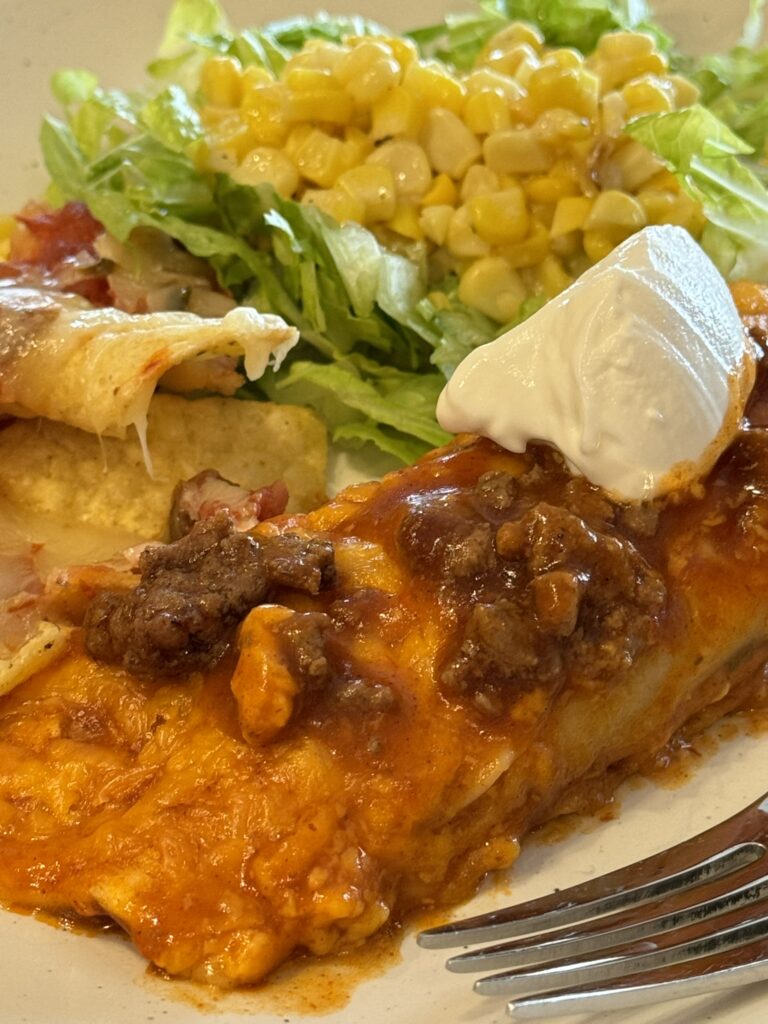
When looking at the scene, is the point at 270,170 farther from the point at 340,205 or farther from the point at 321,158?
the point at 340,205

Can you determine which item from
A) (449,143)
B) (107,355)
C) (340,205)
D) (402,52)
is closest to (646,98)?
(449,143)

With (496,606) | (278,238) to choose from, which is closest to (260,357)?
(278,238)

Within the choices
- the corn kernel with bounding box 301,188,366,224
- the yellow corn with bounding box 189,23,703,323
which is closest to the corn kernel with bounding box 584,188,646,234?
the yellow corn with bounding box 189,23,703,323

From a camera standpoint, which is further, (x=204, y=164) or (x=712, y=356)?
(x=204, y=164)

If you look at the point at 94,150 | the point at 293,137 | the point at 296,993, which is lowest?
the point at 296,993

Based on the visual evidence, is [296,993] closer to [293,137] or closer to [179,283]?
[179,283]

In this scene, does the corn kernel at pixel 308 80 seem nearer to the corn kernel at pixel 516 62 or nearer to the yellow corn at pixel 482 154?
the yellow corn at pixel 482 154

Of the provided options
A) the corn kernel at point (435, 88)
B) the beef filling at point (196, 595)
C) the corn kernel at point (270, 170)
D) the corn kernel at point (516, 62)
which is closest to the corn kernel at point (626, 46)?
the corn kernel at point (516, 62)
